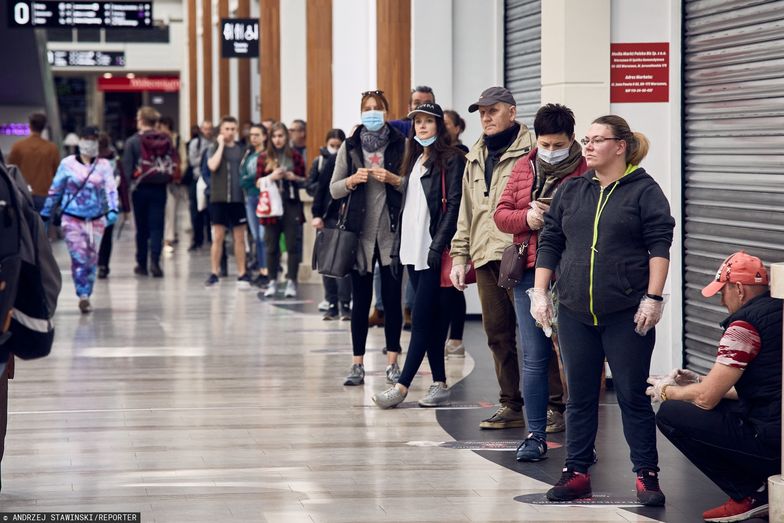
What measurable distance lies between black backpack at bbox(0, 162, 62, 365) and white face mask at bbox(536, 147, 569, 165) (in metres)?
2.55

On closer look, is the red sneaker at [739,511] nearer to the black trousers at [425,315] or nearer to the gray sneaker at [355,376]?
the black trousers at [425,315]

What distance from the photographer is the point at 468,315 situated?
13758 millimetres

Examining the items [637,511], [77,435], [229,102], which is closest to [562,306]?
[637,511]

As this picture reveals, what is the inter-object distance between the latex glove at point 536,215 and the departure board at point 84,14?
64.3 feet

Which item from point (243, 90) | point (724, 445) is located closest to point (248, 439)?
point (724, 445)

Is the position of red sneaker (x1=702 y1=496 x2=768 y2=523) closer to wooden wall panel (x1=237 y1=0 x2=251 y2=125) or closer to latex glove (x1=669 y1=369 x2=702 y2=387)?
latex glove (x1=669 y1=369 x2=702 y2=387)

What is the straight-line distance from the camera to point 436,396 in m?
8.96

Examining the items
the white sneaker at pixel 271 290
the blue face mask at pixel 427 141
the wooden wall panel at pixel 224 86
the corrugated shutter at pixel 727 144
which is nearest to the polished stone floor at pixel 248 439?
the corrugated shutter at pixel 727 144

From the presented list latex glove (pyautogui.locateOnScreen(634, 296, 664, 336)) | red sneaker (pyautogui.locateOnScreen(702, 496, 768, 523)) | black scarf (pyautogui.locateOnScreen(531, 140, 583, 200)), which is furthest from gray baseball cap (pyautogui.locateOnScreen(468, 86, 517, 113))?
red sneaker (pyautogui.locateOnScreen(702, 496, 768, 523))

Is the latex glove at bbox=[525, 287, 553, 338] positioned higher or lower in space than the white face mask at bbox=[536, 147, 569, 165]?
lower

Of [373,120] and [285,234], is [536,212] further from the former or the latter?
[285,234]

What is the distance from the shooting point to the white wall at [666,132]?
9.27 m

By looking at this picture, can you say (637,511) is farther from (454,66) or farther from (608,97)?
(454,66)

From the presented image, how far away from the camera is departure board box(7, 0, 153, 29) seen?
25.1 meters
